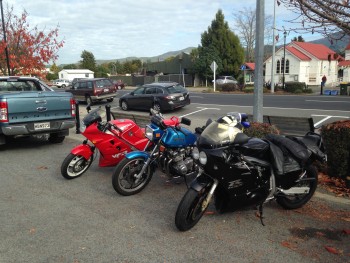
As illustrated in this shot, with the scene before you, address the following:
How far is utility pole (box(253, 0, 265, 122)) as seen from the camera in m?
6.14

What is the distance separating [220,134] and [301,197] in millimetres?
1627

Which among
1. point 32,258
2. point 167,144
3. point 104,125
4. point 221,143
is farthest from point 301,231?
point 104,125

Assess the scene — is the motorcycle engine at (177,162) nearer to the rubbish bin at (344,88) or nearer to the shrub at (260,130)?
the shrub at (260,130)

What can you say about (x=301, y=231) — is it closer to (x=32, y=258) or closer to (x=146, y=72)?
(x=32, y=258)

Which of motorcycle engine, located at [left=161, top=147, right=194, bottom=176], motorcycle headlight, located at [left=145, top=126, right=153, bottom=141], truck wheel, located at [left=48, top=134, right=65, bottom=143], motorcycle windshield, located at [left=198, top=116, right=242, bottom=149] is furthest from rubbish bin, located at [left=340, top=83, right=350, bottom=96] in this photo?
motorcycle windshield, located at [left=198, top=116, right=242, bottom=149]

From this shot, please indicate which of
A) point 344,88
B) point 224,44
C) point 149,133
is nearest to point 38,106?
point 149,133

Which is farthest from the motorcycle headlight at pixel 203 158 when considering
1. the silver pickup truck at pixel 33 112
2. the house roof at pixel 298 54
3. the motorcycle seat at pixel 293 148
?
the house roof at pixel 298 54

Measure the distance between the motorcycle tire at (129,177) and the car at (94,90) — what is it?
60.3 feet

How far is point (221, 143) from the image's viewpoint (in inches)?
143

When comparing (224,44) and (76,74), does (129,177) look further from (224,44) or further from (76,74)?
(76,74)

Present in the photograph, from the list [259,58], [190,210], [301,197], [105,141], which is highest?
[259,58]

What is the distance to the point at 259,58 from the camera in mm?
6234

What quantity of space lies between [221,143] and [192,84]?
49.2 m

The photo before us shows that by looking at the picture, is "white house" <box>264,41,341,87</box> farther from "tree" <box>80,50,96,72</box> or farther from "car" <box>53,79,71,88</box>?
"tree" <box>80,50,96,72</box>
